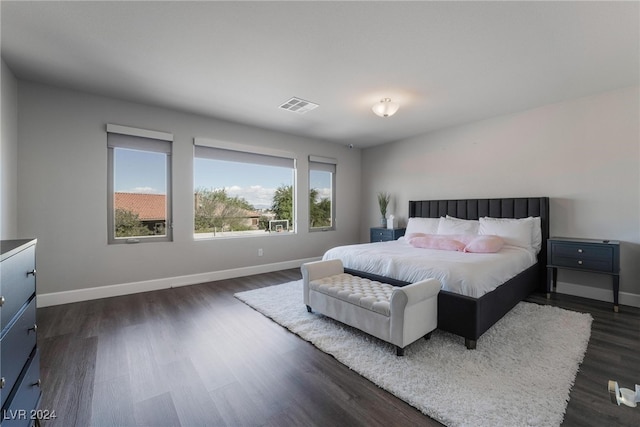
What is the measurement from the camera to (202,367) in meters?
2.02

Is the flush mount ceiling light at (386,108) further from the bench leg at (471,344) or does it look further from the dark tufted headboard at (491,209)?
the bench leg at (471,344)

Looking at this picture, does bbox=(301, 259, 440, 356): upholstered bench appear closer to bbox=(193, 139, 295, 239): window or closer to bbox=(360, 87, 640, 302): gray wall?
bbox=(193, 139, 295, 239): window

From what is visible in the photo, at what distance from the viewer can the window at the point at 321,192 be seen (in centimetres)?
563

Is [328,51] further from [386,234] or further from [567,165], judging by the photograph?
[386,234]

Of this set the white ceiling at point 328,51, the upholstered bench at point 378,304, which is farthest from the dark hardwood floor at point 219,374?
the white ceiling at point 328,51

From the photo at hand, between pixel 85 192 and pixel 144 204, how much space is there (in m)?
0.64

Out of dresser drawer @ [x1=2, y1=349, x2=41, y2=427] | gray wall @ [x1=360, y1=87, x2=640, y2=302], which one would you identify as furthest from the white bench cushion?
gray wall @ [x1=360, y1=87, x2=640, y2=302]

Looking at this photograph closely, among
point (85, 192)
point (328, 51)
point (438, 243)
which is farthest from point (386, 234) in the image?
point (85, 192)

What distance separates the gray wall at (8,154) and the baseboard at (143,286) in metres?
0.83

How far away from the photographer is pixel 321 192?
19.2ft

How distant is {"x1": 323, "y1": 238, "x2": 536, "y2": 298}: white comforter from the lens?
2356 mm

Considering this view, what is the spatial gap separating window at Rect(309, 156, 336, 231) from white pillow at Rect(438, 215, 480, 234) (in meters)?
2.37

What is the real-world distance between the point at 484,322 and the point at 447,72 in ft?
7.99

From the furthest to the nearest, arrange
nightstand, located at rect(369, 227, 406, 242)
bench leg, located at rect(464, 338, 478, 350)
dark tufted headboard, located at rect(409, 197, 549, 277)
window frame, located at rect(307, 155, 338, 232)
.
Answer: window frame, located at rect(307, 155, 338, 232) < nightstand, located at rect(369, 227, 406, 242) < dark tufted headboard, located at rect(409, 197, 549, 277) < bench leg, located at rect(464, 338, 478, 350)
